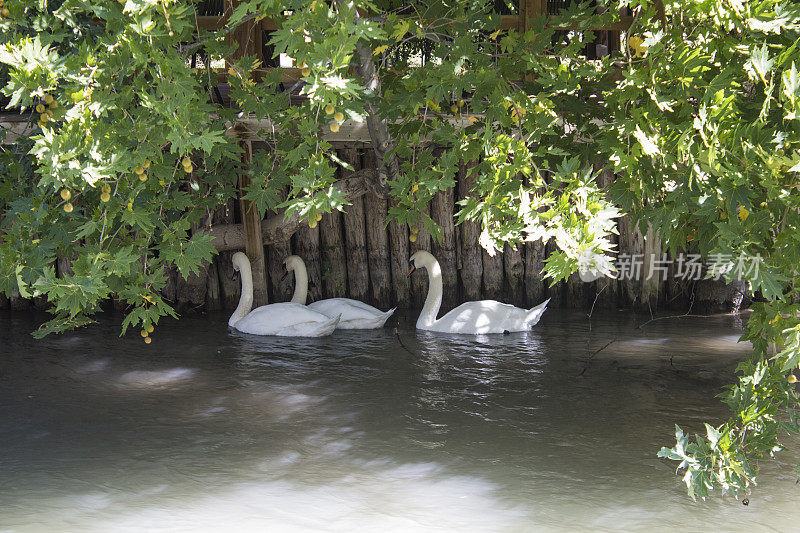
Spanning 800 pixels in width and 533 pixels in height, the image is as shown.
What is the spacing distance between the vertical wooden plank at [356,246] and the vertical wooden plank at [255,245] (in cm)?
100

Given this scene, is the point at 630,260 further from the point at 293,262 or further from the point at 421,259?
the point at 293,262

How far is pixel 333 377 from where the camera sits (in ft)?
22.1

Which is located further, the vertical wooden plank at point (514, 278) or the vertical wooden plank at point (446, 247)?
the vertical wooden plank at point (514, 278)

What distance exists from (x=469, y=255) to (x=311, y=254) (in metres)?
1.85

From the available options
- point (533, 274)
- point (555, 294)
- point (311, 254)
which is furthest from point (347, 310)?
point (555, 294)

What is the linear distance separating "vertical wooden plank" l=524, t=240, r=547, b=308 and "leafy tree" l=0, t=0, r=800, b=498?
182 inches

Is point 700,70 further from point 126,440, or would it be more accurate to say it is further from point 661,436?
point 126,440

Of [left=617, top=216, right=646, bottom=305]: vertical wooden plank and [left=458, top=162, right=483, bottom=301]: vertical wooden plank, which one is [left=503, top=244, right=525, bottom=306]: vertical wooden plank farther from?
[left=617, top=216, right=646, bottom=305]: vertical wooden plank

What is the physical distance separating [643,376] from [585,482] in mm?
2522

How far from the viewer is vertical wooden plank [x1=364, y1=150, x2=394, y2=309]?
922 centimetres

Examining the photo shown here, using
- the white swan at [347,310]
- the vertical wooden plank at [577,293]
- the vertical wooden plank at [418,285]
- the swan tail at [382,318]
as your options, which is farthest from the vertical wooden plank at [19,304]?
the vertical wooden plank at [577,293]

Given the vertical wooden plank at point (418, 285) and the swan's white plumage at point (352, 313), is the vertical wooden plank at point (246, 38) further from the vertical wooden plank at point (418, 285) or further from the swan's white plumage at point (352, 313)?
the vertical wooden plank at point (418, 285)

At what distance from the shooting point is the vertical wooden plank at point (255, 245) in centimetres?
860
